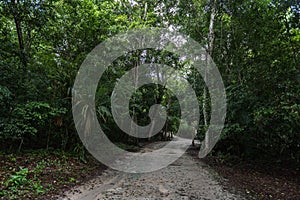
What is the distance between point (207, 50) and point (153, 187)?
23.4 ft

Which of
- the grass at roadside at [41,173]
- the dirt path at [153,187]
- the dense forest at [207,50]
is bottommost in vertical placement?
the dirt path at [153,187]

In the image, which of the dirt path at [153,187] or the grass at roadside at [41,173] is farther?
the dirt path at [153,187]

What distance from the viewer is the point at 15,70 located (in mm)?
5965

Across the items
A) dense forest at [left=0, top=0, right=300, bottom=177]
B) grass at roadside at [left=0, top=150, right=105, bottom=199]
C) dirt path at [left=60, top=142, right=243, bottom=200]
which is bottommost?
dirt path at [left=60, top=142, right=243, bottom=200]

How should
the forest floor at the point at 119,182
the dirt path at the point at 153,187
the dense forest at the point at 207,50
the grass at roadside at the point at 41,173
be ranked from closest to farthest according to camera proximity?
the grass at roadside at the point at 41,173 < the forest floor at the point at 119,182 < the dirt path at the point at 153,187 < the dense forest at the point at 207,50

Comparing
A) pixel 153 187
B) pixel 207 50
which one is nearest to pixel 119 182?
pixel 153 187

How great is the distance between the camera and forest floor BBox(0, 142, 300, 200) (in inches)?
158

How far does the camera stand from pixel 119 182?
5.04 m

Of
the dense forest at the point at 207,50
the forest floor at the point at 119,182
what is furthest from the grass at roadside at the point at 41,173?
the dense forest at the point at 207,50

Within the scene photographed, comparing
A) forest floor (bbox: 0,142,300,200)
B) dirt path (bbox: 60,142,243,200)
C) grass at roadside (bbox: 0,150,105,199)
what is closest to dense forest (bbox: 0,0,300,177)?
grass at roadside (bbox: 0,150,105,199)

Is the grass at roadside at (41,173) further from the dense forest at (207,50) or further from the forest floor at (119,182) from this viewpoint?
the dense forest at (207,50)

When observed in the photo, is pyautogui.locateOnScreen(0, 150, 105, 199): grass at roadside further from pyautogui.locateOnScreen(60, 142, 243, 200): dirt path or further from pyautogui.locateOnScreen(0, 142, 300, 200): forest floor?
pyautogui.locateOnScreen(60, 142, 243, 200): dirt path

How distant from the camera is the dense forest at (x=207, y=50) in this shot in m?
5.55

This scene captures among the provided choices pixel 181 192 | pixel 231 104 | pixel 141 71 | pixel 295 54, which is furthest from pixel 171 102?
pixel 181 192
